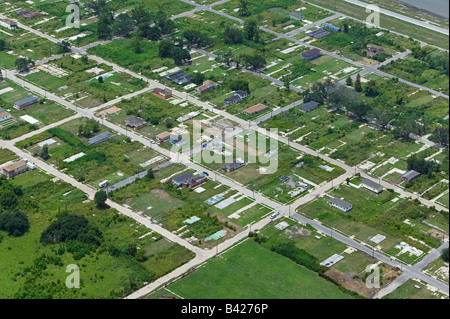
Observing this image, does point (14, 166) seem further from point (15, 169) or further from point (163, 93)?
point (163, 93)

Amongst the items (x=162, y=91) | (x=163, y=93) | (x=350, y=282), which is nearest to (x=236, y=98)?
(x=163, y=93)

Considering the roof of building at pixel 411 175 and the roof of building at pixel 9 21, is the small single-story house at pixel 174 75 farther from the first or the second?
the roof of building at pixel 411 175

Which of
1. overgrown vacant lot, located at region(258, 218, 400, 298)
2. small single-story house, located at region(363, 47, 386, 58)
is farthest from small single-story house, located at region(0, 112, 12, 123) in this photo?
small single-story house, located at region(363, 47, 386, 58)

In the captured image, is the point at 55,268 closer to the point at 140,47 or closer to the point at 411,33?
the point at 140,47

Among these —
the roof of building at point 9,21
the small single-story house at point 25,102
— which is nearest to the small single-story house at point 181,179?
the small single-story house at point 25,102

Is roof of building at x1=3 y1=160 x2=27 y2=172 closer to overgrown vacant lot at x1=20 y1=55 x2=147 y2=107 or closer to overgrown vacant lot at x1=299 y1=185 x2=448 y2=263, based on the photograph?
overgrown vacant lot at x1=20 y1=55 x2=147 y2=107

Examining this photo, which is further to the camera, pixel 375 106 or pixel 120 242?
pixel 375 106

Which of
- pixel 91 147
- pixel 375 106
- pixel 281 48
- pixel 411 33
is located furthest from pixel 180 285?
pixel 411 33
